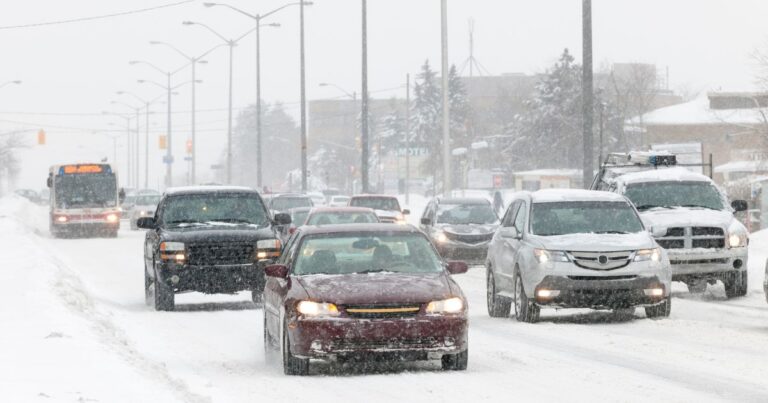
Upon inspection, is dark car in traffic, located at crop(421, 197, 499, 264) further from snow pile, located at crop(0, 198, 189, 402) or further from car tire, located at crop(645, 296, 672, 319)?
car tire, located at crop(645, 296, 672, 319)

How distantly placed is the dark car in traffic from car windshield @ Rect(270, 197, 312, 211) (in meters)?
8.69

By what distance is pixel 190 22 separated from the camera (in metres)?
73.6

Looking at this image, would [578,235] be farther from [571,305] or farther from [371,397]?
[371,397]

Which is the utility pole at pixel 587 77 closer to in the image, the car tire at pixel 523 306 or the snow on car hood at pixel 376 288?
the car tire at pixel 523 306

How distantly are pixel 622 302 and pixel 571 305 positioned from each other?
1.99 feet

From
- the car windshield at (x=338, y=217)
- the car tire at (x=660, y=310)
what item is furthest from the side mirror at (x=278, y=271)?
the car windshield at (x=338, y=217)

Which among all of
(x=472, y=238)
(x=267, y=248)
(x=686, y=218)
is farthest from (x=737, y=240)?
(x=472, y=238)

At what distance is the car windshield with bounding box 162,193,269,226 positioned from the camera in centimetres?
2186

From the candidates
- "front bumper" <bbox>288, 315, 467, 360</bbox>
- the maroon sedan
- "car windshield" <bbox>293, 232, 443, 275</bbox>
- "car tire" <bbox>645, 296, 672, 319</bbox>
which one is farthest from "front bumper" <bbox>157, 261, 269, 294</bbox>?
"front bumper" <bbox>288, 315, 467, 360</bbox>

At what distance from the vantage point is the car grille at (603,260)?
17547 mm

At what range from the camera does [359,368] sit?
13.1 metres

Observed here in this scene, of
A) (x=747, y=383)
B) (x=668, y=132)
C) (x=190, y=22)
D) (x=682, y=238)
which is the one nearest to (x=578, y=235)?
(x=682, y=238)

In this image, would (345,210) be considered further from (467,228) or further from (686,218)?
(686,218)

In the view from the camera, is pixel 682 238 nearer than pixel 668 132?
Yes
